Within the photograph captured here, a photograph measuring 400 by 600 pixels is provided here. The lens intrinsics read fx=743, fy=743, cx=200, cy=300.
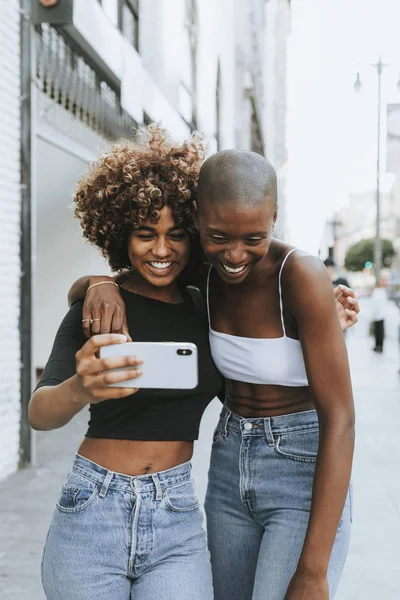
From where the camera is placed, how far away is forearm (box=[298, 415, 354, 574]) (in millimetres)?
1809

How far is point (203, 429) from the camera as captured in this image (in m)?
8.02

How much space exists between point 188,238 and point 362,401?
8386mm

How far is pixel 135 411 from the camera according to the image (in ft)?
6.49

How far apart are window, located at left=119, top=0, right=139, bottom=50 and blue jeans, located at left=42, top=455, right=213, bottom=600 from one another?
8617 millimetres

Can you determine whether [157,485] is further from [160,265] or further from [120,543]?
[160,265]

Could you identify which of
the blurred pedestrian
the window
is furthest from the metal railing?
Result: the blurred pedestrian

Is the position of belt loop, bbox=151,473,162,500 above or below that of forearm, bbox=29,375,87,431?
below

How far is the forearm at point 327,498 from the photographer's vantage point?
1.81 meters

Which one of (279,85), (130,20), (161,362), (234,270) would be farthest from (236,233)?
(279,85)

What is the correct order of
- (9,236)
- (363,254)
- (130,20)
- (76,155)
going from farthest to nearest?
(363,254) → (130,20) → (76,155) → (9,236)

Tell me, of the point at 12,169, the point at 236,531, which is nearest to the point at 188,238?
the point at 236,531

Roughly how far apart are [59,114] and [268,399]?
6.07m

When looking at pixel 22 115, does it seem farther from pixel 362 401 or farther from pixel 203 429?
pixel 362 401

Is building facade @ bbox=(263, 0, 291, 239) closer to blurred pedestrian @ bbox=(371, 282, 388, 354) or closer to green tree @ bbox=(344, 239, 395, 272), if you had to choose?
blurred pedestrian @ bbox=(371, 282, 388, 354)
